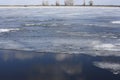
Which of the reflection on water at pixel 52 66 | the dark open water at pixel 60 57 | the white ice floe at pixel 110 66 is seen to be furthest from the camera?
the white ice floe at pixel 110 66

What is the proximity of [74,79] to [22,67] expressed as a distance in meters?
1.89

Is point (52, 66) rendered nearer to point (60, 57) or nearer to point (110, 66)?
point (60, 57)

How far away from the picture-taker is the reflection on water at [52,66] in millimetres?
8227

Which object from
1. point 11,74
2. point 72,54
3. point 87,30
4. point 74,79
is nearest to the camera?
point 74,79

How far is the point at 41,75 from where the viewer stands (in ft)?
27.6

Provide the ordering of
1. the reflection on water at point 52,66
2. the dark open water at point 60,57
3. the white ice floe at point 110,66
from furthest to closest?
the white ice floe at point 110,66 → the dark open water at point 60,57 → the reflection on water at point 52,66

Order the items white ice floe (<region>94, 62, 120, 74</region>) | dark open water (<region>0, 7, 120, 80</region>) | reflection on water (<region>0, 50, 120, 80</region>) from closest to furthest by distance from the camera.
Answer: reflection on water (<region>0, 50, 120, 80</region>)
dark open water (<region>0, 7, 120, 80</region>)
white ice floe (<region>94, 62, 120, 74</region>)

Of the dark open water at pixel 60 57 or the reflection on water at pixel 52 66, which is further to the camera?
the dark open water at pixel 60 57

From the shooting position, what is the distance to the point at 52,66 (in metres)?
9.23

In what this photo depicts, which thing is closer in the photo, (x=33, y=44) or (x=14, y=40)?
(x=33, y=44)

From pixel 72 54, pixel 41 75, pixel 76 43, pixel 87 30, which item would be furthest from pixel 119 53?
pixel 87 30

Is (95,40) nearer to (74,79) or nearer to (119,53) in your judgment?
→ (119,53)

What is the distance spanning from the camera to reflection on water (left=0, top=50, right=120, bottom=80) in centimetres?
823

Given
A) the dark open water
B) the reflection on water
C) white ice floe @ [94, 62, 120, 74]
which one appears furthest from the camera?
white ice floe @ [94, 62, 120, 74]
